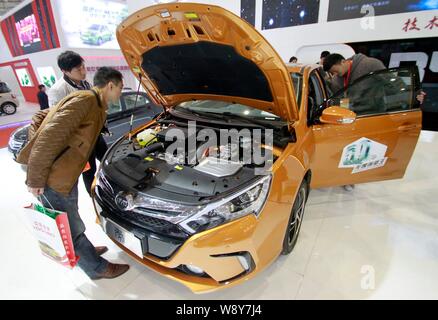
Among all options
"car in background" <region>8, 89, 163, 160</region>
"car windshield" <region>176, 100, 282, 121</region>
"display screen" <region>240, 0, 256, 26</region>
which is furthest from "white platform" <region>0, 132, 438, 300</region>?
"display screen" <region>240, 0, 256, 26</region>

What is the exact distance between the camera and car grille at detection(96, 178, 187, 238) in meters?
1.19

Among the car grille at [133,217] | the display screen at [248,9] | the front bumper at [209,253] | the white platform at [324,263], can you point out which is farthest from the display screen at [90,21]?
the front bumper at [209,253]

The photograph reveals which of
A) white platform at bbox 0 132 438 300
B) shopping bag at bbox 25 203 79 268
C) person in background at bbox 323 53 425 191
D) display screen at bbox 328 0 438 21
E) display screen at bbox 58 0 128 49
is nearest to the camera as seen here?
shopping bag at bbox 25 203 79 268

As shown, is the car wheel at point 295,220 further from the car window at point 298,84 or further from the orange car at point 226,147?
the car window at point 298,84

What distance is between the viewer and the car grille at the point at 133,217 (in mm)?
1194

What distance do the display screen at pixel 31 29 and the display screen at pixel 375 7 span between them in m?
7.32

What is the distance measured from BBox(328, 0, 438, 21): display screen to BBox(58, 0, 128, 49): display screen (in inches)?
223

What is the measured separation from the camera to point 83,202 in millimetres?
2592

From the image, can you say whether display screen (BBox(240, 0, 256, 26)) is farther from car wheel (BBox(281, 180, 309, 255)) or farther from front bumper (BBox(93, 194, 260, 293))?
front bumper (BBox(93, 194, 260, 293))

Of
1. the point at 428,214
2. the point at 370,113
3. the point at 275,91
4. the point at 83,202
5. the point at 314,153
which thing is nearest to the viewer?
the point at 275,91

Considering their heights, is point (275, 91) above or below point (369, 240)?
above

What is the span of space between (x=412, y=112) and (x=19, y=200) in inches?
158
